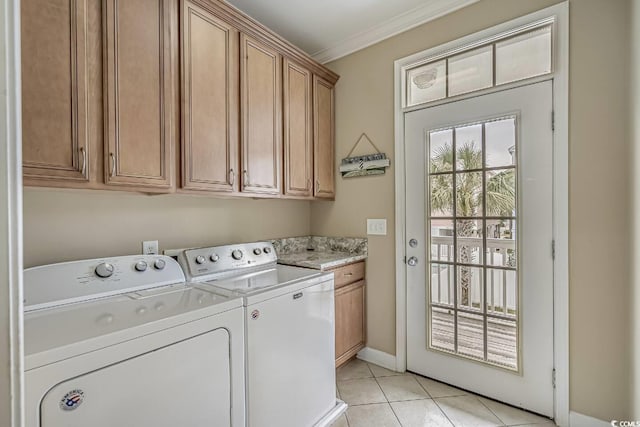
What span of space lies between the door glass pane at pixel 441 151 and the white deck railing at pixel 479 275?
1.66 feet

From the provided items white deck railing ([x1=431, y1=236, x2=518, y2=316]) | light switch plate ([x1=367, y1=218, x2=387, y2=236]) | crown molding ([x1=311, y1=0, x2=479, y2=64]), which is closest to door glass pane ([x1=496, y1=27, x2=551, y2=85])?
crown molding ([x1=311, y1=0, x2=479, y2=64])

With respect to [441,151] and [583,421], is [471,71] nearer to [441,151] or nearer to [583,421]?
[441,151]

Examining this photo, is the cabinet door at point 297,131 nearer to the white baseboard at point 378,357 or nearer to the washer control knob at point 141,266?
the washer control knob at point 141,266

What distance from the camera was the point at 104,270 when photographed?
4.64ft

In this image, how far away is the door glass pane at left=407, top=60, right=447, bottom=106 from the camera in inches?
85.4

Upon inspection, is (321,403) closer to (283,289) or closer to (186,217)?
(283,289)

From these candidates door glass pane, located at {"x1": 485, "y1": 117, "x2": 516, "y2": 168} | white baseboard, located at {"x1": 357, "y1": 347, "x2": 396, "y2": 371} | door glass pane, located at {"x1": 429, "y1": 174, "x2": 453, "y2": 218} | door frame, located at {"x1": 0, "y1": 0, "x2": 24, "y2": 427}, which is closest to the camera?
door frame, located at {"x1": 0, "y1": 0, "x2": 24, "y2": 427}

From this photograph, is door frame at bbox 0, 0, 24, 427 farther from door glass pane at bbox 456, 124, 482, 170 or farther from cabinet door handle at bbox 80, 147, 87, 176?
door glass pane at bbox 456, 124, 482, 170

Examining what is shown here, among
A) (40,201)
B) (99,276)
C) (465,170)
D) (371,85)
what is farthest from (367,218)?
(40,201)

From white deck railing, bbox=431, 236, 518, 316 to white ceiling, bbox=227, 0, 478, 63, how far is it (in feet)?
5.29

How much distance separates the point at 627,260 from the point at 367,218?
1541mm

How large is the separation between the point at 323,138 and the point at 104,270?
182 cm

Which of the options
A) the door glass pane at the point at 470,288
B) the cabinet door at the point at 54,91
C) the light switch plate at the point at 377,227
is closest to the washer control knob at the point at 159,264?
the cabinet door at the point at 54,91

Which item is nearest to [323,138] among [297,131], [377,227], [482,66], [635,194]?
[297,131]
